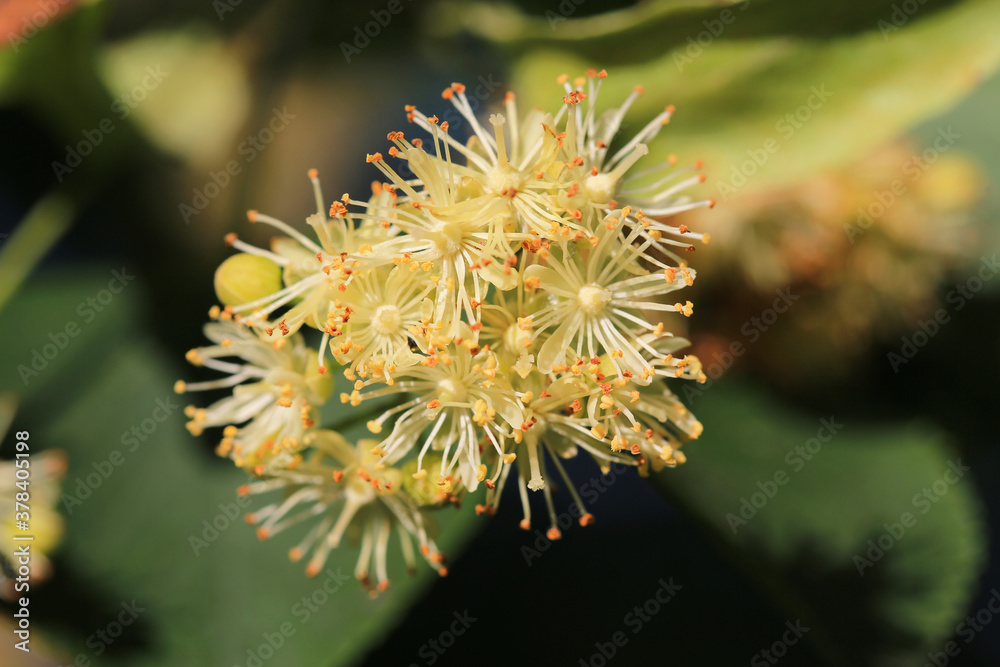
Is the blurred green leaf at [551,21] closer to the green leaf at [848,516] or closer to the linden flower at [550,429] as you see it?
the linden flower at [550,429]

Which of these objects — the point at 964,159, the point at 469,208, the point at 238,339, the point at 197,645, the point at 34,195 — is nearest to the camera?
the point at 469,208

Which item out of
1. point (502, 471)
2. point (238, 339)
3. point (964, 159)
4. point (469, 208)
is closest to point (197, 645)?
point (238, 339)

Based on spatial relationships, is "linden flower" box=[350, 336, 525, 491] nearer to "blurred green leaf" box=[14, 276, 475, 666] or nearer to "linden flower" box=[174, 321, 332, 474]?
"linden flower" box=[174, 321, 332, 474]

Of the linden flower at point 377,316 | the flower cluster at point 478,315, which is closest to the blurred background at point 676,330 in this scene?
the flower cluster at point 478,315

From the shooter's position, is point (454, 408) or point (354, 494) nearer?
point (454, 408)

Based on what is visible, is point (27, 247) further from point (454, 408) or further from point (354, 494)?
point (454, 408)

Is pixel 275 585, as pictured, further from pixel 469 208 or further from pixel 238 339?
pixel 469 208

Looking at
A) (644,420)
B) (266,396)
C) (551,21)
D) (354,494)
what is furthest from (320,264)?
(551,21)
